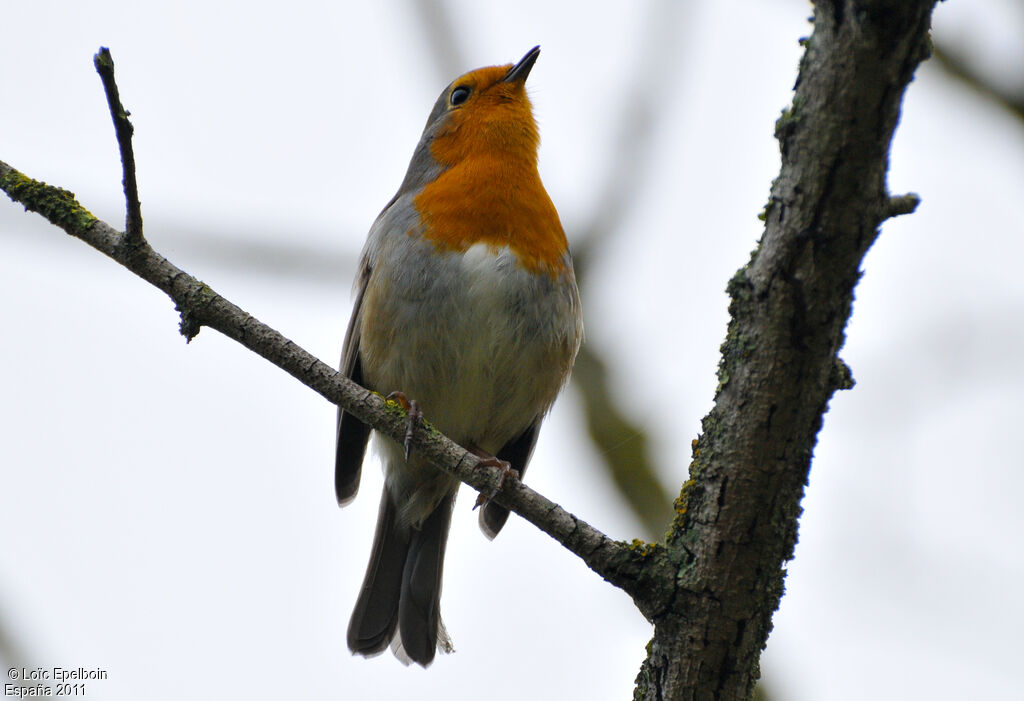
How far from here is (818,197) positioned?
2115 mm

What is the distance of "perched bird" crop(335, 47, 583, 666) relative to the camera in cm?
419

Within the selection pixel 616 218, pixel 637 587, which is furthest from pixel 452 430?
pixel 637 587

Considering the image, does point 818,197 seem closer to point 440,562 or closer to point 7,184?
point 7,184

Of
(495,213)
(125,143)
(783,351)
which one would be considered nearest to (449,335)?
(495,213)

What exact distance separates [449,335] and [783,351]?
2089 mm

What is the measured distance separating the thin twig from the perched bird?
5.16ft

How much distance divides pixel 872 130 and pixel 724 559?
111 cm

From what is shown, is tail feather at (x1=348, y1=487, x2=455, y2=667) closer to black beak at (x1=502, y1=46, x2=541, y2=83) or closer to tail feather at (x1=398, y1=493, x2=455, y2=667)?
tail feather at (x1=398, y1=493, x2=455, y2=667)

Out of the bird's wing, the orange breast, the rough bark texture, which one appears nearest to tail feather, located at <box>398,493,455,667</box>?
the bird's wing

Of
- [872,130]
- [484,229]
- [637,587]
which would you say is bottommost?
[637,587]

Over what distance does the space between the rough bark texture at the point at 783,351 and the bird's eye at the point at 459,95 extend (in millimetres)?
3418

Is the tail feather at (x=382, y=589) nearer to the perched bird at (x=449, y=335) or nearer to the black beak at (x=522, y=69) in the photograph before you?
the perched bird at (x=449, y=335)

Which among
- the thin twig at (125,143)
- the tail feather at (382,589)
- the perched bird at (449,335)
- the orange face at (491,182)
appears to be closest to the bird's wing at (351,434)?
the perched bird at (449,335)

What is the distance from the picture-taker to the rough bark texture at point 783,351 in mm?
2014
